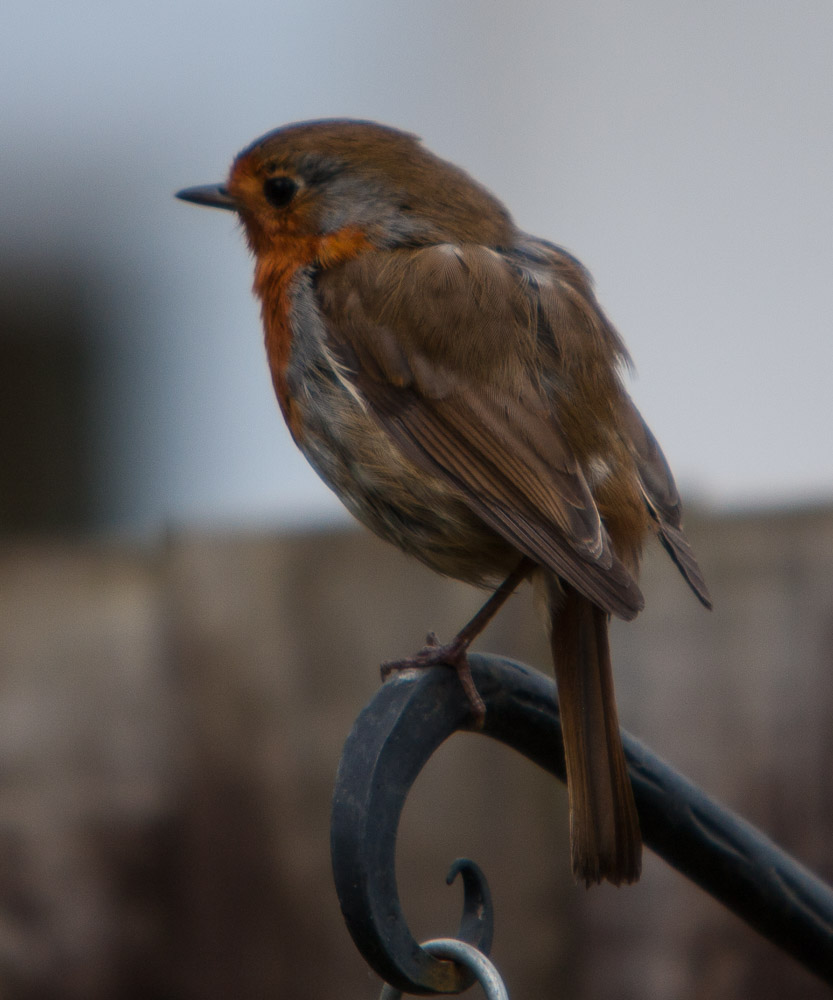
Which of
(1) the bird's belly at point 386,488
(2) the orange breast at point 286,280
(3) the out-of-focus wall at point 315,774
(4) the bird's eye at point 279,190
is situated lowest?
(3) the out-of-focus wall at point 315,774

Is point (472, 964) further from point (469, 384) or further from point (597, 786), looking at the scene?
point (469, 384)

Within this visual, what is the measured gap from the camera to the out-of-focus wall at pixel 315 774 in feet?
9.44

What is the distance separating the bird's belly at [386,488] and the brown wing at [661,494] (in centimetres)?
26

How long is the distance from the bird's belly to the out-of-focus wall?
2.15ft

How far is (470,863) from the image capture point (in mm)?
1564

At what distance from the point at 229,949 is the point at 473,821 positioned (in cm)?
61

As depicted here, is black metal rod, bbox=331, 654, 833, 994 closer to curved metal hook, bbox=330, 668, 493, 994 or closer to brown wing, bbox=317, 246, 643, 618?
curved metal hook, bbox=330, 668, 493, 994

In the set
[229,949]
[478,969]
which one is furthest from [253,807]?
[478,969]

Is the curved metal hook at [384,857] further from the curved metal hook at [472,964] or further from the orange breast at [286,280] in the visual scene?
the orange breast at [286,280]

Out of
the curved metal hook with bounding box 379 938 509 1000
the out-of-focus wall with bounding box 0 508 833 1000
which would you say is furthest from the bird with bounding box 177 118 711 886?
the out-of-focus wall with bounding box 0 508 833 1000

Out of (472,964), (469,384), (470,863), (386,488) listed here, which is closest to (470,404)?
(469,384)

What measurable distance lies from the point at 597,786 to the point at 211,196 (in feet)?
5.07

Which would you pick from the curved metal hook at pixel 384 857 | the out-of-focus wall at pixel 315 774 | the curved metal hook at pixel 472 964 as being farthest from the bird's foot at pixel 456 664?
the out-of-focus wall at pixel 315 774

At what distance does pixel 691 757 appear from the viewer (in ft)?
9.47
